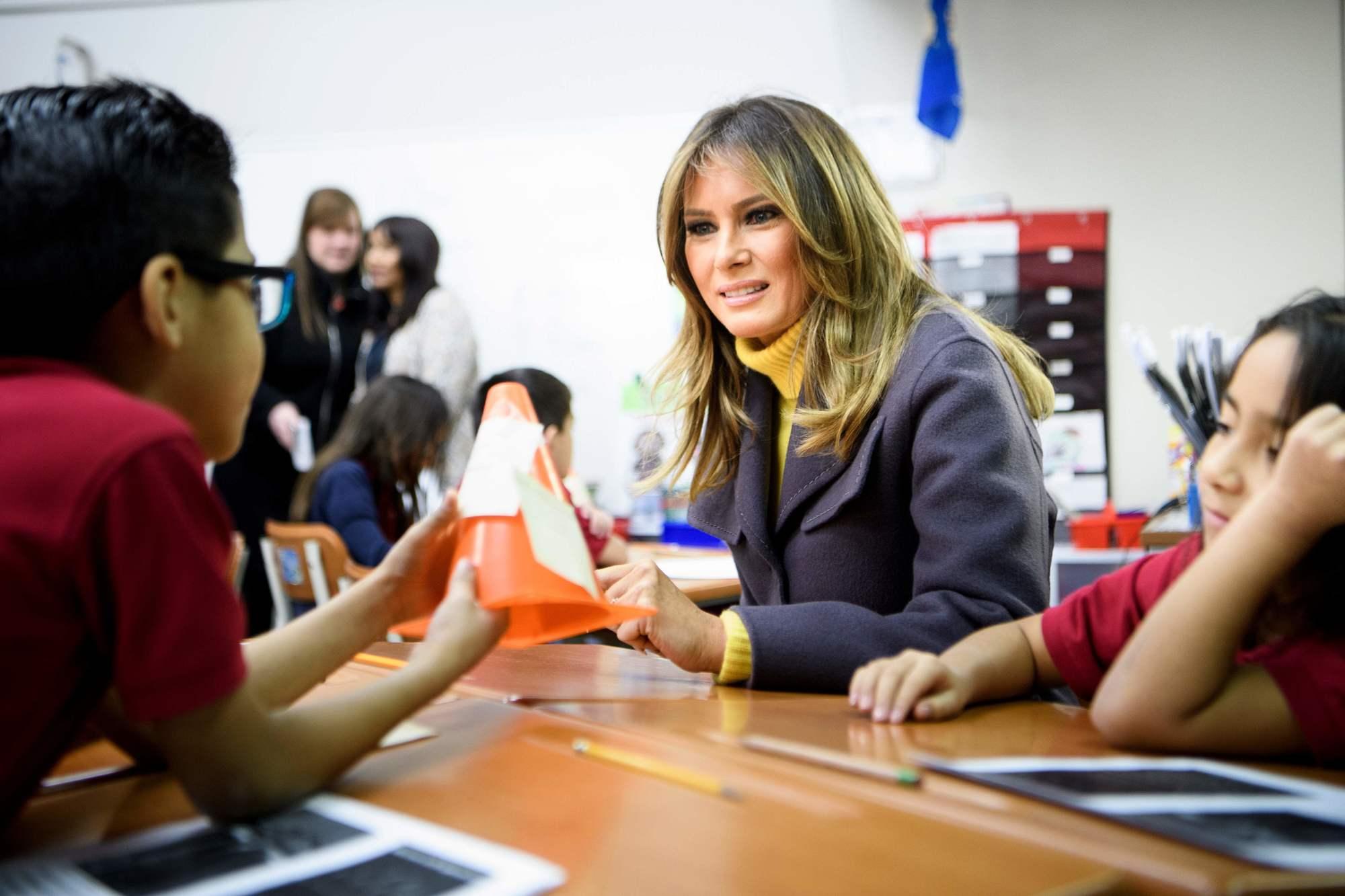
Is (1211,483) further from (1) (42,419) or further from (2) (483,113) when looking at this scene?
(2) (483,113)

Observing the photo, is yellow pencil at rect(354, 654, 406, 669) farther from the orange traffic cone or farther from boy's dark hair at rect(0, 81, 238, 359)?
A: boy's dark hair at rect(0, 81, 238, 359)

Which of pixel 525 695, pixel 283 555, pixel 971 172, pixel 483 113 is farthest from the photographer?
pixel 483 113

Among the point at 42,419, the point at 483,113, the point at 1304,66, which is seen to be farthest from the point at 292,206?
the point at 42,419

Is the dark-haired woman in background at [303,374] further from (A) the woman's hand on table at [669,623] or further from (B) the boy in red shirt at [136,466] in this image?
(B) the boy in red shirt at [136,466]

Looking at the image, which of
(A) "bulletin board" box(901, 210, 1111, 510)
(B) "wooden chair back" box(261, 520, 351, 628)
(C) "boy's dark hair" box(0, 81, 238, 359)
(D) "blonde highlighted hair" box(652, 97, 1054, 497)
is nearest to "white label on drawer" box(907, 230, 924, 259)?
(A) "bulletin board" box(901, 210, 1111, 510)

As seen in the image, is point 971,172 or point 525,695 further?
point 971,172

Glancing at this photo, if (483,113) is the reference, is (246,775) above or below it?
below

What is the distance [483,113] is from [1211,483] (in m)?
4.53

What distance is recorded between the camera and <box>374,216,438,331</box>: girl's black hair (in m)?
4.16

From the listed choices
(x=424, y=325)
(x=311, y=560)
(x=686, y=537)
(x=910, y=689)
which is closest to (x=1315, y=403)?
(x=910, y=689)

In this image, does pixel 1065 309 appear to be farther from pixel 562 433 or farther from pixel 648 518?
pixel 562 433

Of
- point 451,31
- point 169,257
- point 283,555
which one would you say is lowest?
point 283,555

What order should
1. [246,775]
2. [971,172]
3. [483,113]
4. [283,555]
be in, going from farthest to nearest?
[483,113] < [971,172] < [283,555] < [246,775]

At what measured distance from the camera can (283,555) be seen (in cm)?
297
